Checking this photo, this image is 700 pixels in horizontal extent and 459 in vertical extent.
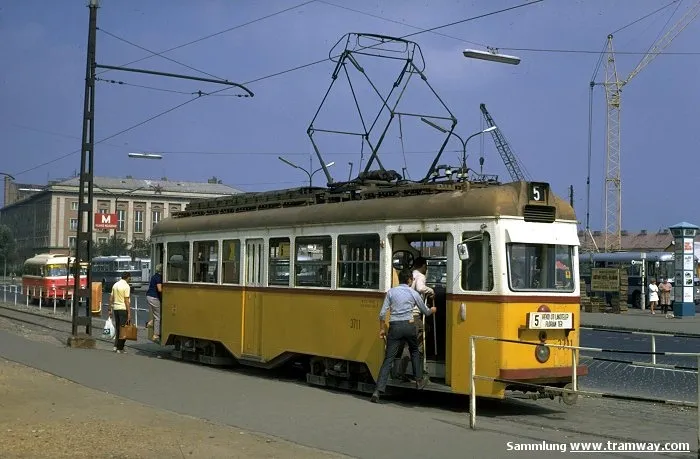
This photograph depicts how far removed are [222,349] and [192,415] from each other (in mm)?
5628

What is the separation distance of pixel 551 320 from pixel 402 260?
2.22 meters

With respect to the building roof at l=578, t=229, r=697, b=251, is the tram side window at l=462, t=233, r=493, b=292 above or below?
below

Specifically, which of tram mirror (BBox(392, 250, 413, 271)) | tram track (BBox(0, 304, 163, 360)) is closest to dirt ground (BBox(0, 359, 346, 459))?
tram mirror (BBox(392, 250, 413, 271))

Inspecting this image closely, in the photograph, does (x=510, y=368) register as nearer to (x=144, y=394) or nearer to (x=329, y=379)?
(x=329, y=379)

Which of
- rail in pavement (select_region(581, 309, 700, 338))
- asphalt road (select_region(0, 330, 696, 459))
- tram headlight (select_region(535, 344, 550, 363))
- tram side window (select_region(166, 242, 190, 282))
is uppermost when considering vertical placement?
tram side window (select_region(166, 242, 190, 282))

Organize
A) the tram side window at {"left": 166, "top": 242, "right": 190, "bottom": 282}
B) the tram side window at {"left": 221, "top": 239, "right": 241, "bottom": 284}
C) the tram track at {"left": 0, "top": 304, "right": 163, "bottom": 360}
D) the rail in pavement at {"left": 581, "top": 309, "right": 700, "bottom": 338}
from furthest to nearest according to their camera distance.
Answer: the rail in pavement at {"left": 581, "top": 309, "right": 700, "bottom": 338} → the tram track at {"left": 0, "top": 304, "right": 163, "bottom": 360} → the tram side window at {"left": 166, "top": 242, "right": 190, "bottom": 282} → the tram side window at {"left": 221, "top": 239, "right": 241, "bottom": 284}

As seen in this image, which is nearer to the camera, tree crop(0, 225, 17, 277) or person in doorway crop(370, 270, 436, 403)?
person in doorway crop(370, 270, 436, 403)

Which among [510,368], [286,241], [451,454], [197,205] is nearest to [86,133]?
[197,205]

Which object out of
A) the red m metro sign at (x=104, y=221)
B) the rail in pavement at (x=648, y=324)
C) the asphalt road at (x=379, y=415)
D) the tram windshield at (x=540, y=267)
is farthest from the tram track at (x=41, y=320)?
the rail in pavement at (x=648, y=324)

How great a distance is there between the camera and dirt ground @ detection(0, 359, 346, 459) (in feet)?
26.7

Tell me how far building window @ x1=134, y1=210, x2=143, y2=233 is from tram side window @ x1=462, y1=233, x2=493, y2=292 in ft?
301

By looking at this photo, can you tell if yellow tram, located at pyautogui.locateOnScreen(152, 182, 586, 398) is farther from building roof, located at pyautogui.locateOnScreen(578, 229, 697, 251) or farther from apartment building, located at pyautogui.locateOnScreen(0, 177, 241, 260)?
building roof, located at pyautogui.locateOnScreen(578, 229, 697, 251)

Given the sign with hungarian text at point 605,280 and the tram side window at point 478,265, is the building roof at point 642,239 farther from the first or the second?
the tram side window at point 478,265

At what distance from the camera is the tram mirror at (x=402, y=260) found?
1195 centimetres
